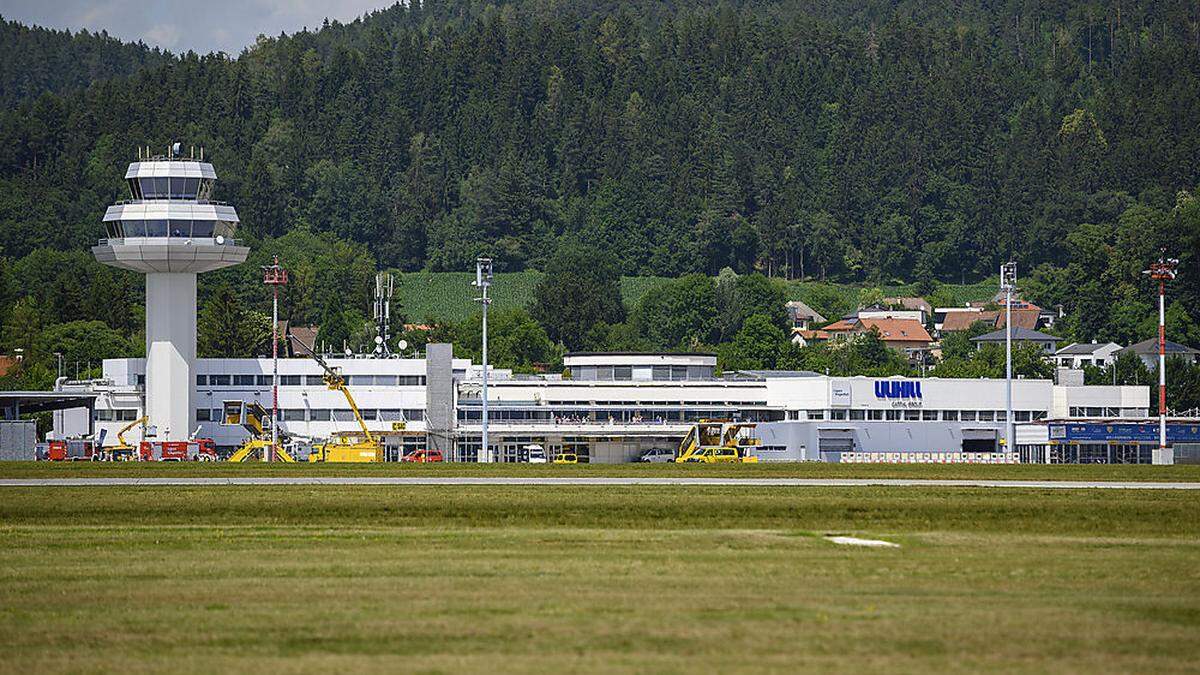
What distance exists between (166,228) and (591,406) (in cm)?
3499

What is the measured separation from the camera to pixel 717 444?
388ft

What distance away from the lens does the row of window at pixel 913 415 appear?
14062 centimetres

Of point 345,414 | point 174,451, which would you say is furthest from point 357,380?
point 174,451

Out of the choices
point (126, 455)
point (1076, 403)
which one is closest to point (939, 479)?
point (126, 455)

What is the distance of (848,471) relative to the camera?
74750 millimetres

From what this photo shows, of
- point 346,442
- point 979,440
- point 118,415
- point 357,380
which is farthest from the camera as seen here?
point 357,380

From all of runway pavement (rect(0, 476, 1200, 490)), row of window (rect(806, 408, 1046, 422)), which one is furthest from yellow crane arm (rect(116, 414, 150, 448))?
runway pavement (rect(0, 476, 1200, 490))

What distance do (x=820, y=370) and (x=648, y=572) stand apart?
16754 cm

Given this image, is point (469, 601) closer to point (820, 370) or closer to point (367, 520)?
point (367, 520)

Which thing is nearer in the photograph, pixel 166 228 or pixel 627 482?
pixel 627 482

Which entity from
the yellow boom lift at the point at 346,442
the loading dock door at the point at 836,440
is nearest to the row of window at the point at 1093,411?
the loading dock door at the point at 836,440

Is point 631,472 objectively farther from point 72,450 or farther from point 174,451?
point 174,451

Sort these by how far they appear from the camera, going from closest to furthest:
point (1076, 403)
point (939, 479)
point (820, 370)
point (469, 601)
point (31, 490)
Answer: point (469, 601), point (31, 490), point (939, 479), point (1076, 403), point (820, 370)

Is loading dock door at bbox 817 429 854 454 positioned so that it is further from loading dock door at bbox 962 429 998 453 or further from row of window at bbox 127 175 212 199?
row of window at bbox 127 175 212 199
